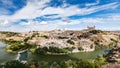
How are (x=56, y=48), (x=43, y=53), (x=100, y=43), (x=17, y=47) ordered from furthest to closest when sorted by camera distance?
1. (x=100, y=43)
2. (x=17, y=47)
3. (x=56, y=48)
4. (x=43, y=53)

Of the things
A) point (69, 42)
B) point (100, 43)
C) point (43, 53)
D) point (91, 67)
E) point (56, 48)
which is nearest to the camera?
point (91, 67)

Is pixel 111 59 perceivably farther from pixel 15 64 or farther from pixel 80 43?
pixel 80 43

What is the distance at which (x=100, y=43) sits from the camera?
652ft

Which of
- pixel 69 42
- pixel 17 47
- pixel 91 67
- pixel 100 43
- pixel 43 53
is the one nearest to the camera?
pixel 91 67

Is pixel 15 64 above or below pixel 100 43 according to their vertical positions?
above

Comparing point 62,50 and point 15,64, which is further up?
point 15,64

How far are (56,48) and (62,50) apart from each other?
529 centimetres

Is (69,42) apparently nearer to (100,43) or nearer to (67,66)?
(100,43)

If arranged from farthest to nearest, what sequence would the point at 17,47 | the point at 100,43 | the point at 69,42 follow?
the point at 100,43 < the point at 69,42 < the point at 17,47

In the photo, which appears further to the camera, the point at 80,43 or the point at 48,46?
the point at 80,43

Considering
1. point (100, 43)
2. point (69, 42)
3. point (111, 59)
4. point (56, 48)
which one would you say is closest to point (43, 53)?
point (56, 48)

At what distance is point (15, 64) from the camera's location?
7300 cm

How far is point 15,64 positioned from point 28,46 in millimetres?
93684

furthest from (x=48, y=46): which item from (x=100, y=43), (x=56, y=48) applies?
(x=100, y=43)
